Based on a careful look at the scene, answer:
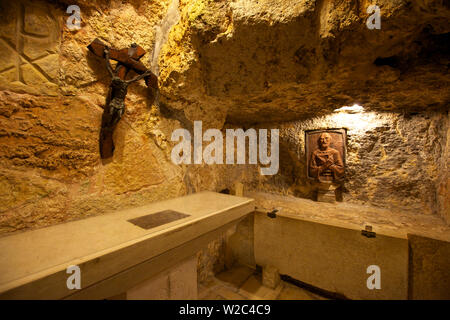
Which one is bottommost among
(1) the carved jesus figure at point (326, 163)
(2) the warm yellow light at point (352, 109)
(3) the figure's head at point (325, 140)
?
(1) the carved jesus figure at point (326, 163)

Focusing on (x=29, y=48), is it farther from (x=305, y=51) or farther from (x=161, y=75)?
(x=305, y=51)

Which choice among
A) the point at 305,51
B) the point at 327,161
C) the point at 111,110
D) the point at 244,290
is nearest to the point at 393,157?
the point at 327,161

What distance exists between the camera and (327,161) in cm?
245

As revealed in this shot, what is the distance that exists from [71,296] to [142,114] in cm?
126

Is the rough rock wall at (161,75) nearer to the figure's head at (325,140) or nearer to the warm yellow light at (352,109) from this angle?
the warm yellow light at (352,109)

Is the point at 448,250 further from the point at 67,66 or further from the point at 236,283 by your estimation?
the point at 67,66

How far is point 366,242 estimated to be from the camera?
1743 millimetres

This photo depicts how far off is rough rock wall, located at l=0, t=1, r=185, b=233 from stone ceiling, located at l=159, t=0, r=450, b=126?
1.43 ft

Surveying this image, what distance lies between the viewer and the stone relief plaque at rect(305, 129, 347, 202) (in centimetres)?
241

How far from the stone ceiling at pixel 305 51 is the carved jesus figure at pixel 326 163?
30.5 inches

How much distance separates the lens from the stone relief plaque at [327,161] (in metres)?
2.41

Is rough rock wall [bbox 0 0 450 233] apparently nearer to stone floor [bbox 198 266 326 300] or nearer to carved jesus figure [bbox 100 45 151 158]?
carved jesus figure [bbox 100 45 151 158]

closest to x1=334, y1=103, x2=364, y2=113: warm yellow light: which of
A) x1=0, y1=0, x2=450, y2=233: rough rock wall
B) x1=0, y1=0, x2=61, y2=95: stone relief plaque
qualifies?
x1=0, y1=0, x2=450, y2=233: rough rock wall

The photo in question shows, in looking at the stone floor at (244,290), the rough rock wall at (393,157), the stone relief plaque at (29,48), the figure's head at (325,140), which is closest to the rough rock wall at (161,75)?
the stone relief plaque at (29,48)
